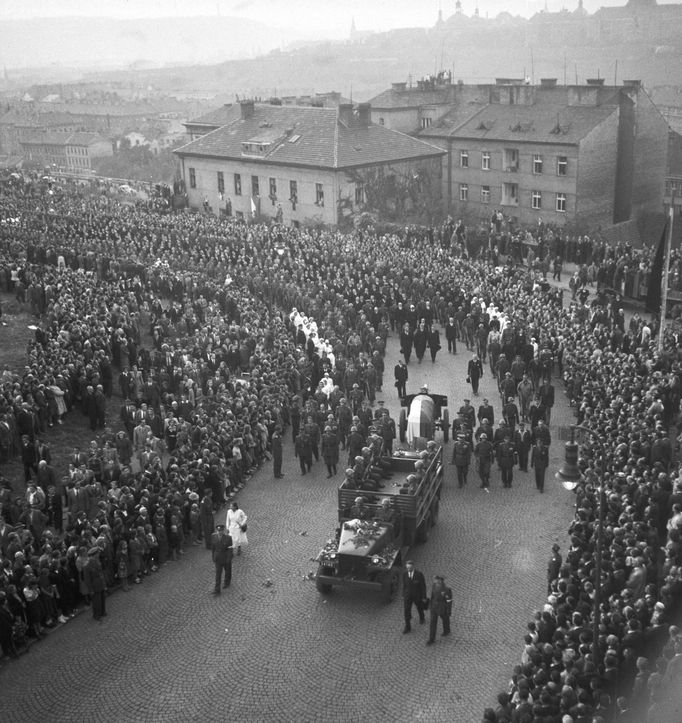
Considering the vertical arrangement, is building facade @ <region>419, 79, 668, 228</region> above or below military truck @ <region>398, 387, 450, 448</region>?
above

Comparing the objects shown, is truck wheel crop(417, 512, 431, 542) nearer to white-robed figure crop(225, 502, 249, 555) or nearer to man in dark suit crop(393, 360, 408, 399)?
white-robed figure crop(225, 502, 249, 555)

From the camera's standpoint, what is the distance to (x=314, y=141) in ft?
183

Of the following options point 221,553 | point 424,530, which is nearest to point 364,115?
point 424,530

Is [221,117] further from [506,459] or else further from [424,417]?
[506,459]

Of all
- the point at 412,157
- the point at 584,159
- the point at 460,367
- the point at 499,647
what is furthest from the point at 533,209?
the point at 499,647

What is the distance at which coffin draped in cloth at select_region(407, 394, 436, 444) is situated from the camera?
2380 centimetres

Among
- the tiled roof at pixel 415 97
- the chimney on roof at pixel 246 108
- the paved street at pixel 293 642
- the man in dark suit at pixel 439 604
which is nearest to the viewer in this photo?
the paved street at pixel 293 642

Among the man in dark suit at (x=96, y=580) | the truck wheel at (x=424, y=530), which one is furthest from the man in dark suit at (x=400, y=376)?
the man in dark suit at (x=96, y=580)

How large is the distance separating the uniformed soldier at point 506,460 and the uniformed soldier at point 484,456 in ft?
0.81

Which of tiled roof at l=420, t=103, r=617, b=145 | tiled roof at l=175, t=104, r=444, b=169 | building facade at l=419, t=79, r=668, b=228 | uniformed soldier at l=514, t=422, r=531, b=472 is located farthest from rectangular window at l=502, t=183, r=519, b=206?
uniformed soldier at l=514, t=422, r=531, b=472

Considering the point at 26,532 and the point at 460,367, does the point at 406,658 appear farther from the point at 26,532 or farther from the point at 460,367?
the point at 460,367

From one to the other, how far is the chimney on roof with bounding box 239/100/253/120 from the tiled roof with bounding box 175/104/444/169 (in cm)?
40

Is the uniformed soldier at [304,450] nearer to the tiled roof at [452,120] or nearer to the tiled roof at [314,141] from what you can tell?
the tiled roof at [314,141]

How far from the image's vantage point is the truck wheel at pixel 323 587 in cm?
1744
